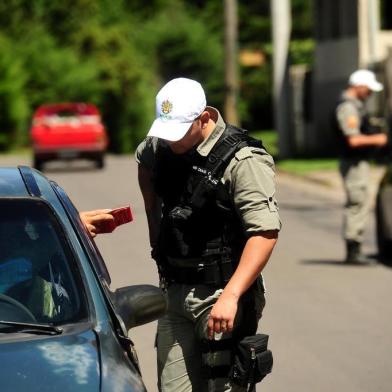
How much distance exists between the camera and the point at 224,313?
5102 millimetres

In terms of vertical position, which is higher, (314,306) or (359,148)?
(359,148)

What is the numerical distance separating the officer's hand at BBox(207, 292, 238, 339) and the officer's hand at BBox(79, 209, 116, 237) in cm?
94

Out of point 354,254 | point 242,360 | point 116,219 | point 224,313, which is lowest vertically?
point 354,254

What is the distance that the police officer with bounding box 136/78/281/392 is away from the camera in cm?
516

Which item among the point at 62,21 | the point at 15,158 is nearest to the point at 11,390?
the point at 15,158

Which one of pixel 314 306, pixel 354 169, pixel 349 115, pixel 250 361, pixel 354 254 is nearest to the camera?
pixel 250 361

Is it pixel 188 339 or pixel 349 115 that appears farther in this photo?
pixel 349 115

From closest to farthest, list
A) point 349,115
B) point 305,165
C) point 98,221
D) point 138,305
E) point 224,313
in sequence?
point 138,305 → point 224,313 → point 98,221 → point 349,115 → point 305,165

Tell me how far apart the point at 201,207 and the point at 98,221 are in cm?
73

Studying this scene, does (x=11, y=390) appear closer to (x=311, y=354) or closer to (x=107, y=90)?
(x=311, y=354)

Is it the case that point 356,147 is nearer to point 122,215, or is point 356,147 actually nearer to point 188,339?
point 122,215

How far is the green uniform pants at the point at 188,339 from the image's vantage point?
5.36 metres

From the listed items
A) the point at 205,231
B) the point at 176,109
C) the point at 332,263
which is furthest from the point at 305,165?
the point at 176,109

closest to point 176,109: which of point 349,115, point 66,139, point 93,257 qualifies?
point 93,257
